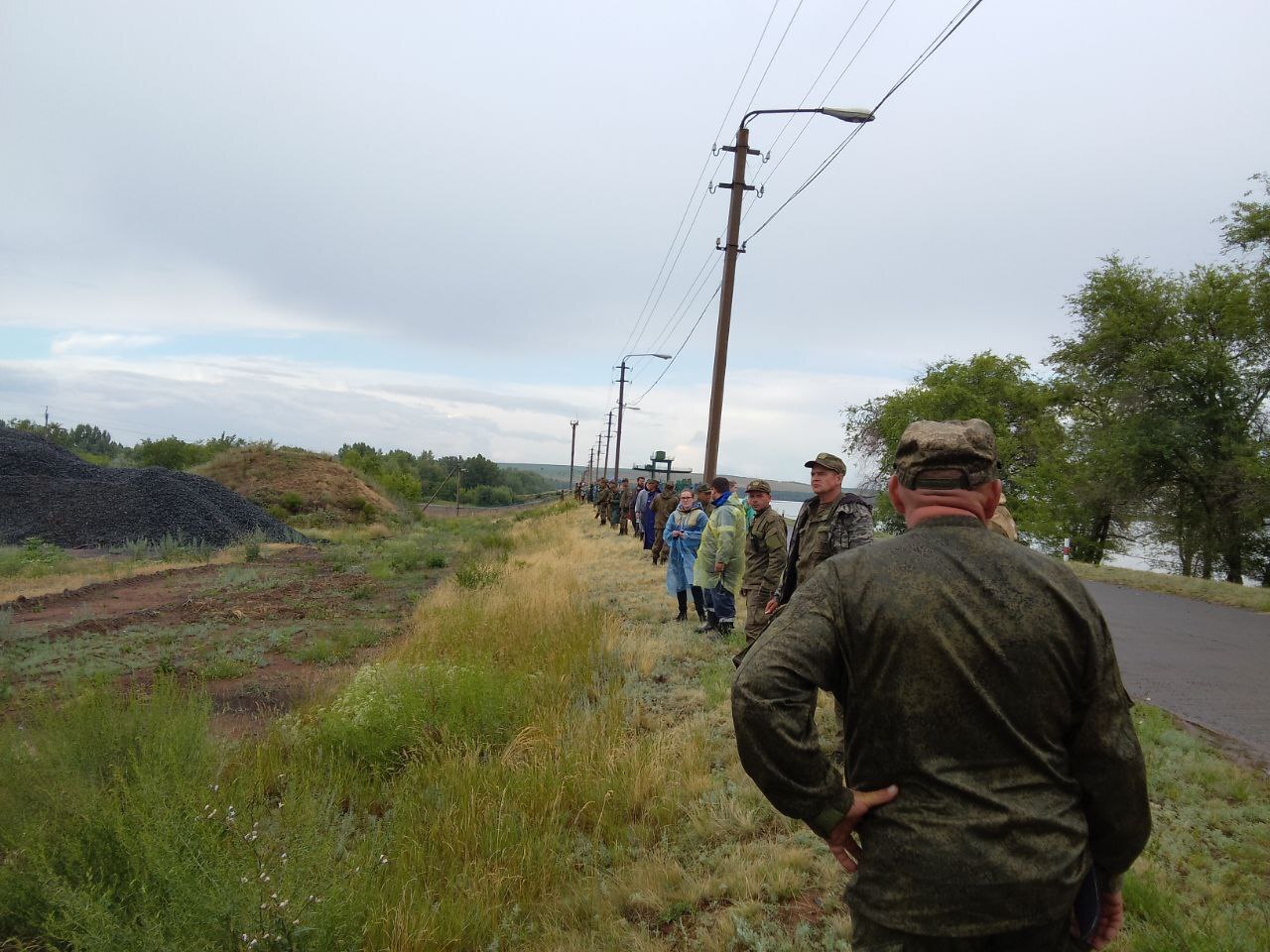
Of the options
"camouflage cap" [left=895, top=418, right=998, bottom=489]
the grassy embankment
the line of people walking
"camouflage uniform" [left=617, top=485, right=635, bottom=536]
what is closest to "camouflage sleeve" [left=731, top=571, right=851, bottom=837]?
"camouflage cap" [left=895, top=418, right=998, bottom=489]

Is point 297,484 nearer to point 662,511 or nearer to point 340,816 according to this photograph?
point 662,511

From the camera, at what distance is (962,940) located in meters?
1.64

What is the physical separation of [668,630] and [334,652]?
417cm

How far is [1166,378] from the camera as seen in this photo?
1015 inches

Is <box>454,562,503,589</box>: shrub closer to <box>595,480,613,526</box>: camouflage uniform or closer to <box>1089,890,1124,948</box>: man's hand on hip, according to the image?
<box>1089,890,1124,948</box>: man's hand on hip

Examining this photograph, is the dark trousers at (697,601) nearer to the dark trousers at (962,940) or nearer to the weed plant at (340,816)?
the weed plant at (340,816)

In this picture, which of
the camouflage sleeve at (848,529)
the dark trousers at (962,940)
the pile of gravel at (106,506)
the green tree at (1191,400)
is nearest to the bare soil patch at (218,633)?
the camouflage sleeve at (848,529)

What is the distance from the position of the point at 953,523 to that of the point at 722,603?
286 inches

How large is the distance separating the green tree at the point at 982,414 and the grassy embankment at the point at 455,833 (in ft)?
122

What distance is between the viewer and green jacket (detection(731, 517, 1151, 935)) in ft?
5.38

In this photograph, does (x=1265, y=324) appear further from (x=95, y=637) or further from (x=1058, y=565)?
(x=95, y=637)

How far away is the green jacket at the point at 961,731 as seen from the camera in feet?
5.38

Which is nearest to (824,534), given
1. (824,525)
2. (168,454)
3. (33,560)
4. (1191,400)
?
(824,525)

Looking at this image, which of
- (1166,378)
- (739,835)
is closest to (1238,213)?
(1166,378)
